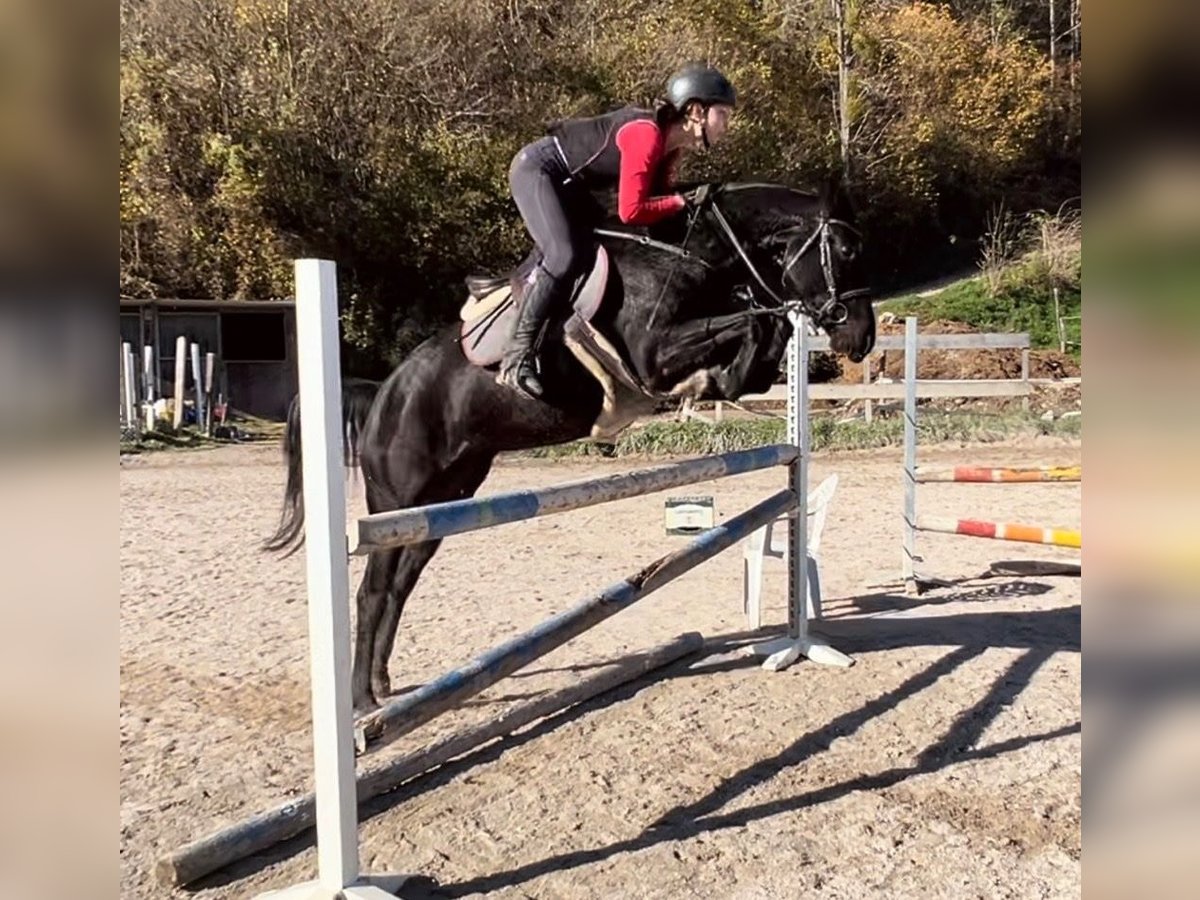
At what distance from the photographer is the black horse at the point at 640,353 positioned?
319 cm

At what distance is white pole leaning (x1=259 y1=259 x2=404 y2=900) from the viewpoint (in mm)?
1982

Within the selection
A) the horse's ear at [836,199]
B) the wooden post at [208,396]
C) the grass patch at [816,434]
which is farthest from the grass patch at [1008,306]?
the horse's ear at [836,199]

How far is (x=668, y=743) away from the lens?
316 centimetres

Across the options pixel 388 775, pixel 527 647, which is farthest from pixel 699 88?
pixel 388 775

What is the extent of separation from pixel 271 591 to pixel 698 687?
2718 millimetres

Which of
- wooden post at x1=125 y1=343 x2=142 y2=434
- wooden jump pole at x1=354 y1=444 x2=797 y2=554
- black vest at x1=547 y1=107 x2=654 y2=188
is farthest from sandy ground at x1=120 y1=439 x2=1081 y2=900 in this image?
wooden post at x1=125 y1=343 x2=142 y2=434

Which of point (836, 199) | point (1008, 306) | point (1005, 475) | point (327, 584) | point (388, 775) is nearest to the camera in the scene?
point (327, 584)

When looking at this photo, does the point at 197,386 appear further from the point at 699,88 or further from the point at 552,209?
the point at 699,88

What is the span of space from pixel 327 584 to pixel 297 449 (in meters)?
1.72

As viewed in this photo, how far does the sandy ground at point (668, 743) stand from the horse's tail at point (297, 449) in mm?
267
